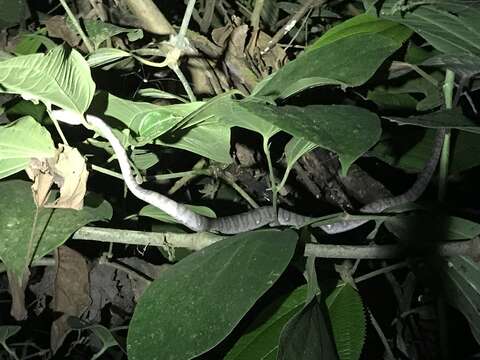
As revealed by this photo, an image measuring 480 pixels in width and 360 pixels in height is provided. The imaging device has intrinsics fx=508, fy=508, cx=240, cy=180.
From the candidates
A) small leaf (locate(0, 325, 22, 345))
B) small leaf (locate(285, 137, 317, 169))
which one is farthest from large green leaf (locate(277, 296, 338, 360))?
small leaf (locate(0, 325, 22, 345))

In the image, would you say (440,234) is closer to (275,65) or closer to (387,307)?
(275,65)

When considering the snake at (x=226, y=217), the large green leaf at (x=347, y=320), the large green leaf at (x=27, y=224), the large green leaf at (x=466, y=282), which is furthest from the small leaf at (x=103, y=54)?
the large green leaf at (x=466, y=282)

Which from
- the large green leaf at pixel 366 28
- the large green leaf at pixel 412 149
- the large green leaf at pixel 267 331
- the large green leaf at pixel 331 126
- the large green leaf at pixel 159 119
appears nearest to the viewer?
the large green leaf at pixel 331 126

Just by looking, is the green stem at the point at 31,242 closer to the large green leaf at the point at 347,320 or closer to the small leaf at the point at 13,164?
the small leaf at the point at 13,164

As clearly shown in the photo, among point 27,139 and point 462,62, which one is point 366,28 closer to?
point 462,62

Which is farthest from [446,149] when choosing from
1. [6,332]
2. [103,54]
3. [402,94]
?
[6,332]

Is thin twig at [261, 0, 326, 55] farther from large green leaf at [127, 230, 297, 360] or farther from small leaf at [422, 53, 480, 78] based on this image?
large green leaf at [127, 230, 297, 360]
